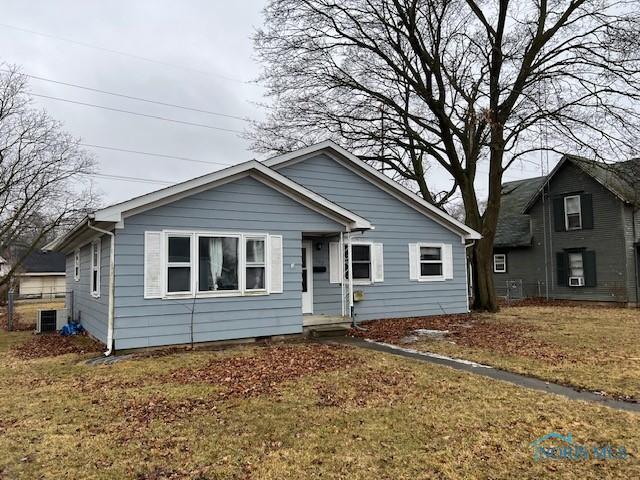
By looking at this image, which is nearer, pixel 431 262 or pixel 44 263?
pixel 431 262

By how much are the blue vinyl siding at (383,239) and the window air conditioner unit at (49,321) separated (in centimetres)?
792

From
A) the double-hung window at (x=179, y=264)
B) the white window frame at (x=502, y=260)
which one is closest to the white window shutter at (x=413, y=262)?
the double-hung window at (x=179, y=264)

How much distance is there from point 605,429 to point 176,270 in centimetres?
755

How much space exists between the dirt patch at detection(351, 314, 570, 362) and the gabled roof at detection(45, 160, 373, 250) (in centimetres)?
280

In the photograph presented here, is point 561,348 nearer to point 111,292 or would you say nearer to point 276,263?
point 276,263

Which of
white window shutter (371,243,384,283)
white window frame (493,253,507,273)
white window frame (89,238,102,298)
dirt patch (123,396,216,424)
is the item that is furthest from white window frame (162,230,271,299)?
white window frame (493,253,507,273)

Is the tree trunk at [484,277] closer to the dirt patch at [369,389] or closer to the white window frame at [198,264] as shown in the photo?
the white window frame at [198,264]

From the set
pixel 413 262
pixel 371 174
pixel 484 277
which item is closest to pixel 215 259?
pixel 371 174

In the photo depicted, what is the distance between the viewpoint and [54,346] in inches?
407

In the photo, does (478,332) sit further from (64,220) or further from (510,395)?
(64,220)

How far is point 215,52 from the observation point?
1986 centimetres

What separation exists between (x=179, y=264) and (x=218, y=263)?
82 centimetres

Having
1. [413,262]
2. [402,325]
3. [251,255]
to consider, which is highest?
[251,255]

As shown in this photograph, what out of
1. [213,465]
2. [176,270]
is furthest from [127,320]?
[213,465]
